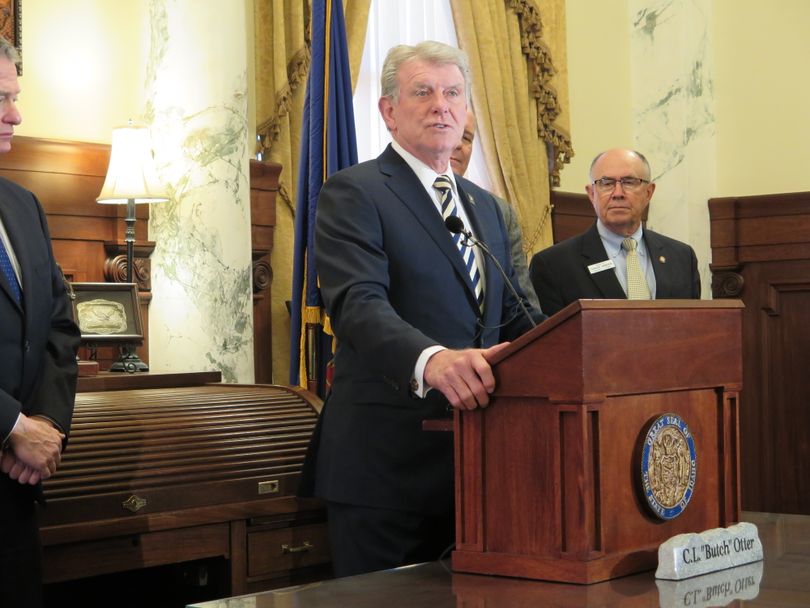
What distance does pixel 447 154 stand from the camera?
9.14ft

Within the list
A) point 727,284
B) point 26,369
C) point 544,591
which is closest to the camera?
point 544,591

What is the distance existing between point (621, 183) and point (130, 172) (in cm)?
202

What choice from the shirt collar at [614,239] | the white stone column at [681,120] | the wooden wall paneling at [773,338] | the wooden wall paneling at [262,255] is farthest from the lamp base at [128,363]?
the wooden wall paneling at [773,338]

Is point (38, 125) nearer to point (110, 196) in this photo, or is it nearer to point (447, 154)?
point (110, 196)

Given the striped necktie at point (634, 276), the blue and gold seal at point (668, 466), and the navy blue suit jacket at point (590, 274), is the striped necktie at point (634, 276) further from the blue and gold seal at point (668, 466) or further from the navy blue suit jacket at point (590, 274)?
the blue and gold seal at point (668, 466)

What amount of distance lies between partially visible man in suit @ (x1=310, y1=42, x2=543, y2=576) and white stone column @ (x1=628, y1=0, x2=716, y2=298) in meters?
5.55

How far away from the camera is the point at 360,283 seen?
8.16 ft

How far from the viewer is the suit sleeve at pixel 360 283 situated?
2328mm

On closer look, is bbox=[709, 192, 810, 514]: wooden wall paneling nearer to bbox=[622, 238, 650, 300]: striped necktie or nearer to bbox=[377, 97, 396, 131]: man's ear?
bbox=[622, 238, 650, 300]: striped necktie

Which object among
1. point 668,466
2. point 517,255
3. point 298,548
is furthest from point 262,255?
point 668,466

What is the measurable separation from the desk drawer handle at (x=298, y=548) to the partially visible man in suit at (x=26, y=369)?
2.82ft

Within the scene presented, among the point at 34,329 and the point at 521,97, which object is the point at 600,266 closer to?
the point at 34,329

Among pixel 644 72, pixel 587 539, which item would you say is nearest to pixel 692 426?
pixel 587 539

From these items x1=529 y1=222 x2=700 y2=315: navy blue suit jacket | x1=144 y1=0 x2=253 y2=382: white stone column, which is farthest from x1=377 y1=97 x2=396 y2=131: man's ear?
x1=144 y1=0 x2=253 y2=382: white stone column
